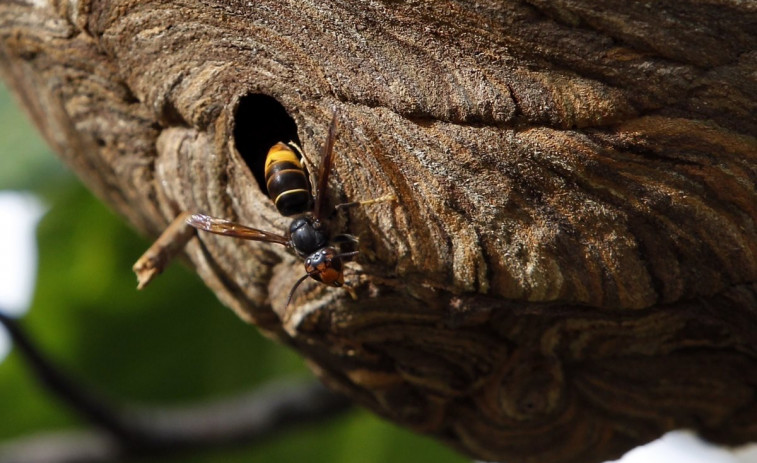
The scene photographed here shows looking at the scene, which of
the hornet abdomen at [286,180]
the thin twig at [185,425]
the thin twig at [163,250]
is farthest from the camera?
the thin twig at [185,425]

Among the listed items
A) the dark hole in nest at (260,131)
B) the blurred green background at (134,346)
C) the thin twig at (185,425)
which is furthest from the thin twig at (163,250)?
the blurred green background at (134,346)

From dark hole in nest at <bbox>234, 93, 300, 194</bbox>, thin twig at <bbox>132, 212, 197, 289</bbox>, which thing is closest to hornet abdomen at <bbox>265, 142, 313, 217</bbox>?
dark hole in nest at <bbox>234, 93, 300, 194</bbox>

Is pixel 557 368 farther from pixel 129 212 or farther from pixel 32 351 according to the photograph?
pixel 32 351

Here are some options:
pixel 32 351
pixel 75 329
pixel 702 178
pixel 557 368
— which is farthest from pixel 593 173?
pixel 75 329

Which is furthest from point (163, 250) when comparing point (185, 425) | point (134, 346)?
point (134, 346)

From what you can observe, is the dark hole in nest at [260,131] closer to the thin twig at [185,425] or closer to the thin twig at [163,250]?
the thin twig at [163,250]

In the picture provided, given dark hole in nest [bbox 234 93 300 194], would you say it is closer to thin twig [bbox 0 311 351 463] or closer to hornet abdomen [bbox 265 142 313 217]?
hornet abdomen [bbox 265 142 313 217]
